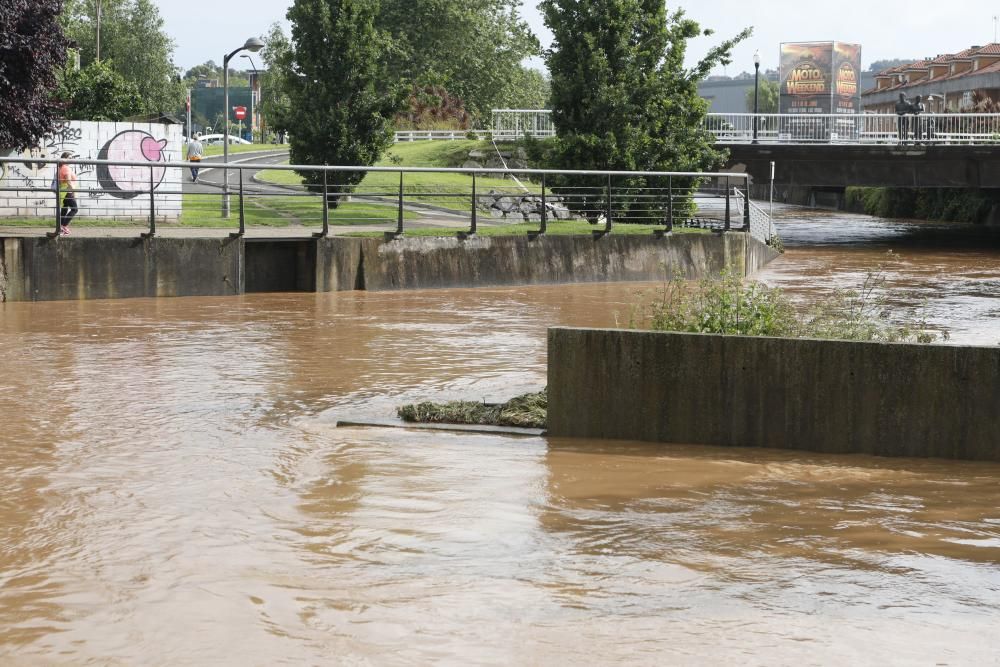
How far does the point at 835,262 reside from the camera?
32469mm

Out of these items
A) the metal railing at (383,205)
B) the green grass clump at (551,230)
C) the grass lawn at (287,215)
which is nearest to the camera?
the green grass clump at (551,230)

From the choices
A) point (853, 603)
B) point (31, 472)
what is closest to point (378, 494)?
point (31, 472)

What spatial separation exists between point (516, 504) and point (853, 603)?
2358 millimetres

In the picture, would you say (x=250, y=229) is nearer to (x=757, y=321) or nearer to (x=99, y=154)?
(x=99, y=154)

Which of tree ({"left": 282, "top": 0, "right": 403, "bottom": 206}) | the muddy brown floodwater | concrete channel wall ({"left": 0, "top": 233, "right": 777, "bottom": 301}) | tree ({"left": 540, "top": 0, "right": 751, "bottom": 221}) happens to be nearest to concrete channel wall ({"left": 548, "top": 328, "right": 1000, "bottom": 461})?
the muddy brown floodwater

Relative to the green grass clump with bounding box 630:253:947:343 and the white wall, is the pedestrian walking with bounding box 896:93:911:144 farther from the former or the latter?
the green grass clump with bounding box 630:253:947:343

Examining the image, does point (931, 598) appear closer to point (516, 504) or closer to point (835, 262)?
point (516, 504)

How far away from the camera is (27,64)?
82.0 feet

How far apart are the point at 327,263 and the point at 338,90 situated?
1267 centimetres

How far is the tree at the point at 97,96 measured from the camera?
145 ft

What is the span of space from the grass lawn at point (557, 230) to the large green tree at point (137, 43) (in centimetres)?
7248

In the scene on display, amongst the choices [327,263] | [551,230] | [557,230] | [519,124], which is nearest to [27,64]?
[327,263]

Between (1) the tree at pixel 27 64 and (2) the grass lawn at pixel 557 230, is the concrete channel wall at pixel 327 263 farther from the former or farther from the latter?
(1) the tree at pixel 27 64

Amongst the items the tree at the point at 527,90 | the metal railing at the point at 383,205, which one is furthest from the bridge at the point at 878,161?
the tree at the point at 527,90
